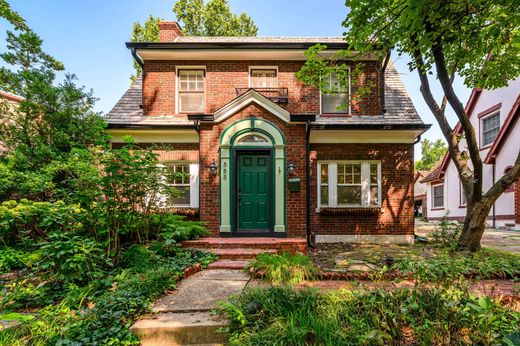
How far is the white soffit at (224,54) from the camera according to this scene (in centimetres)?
816

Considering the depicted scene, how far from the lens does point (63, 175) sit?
6.68 m

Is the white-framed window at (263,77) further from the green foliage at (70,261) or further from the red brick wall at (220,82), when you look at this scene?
the green foliage at (70,261)

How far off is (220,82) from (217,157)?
2.98 m

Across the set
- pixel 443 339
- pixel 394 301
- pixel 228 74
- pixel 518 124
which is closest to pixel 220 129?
pixel 228 74

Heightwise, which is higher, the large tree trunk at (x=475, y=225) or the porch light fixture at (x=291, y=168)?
the porch light fixture at (x=291, y=168)

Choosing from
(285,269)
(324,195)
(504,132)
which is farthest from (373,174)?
(504,132)

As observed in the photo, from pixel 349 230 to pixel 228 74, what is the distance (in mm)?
6311

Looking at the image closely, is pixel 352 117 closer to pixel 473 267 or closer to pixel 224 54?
pixel 224 54

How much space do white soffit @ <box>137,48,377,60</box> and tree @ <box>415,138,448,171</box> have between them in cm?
3744

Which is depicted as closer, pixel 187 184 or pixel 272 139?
pixel 272 139

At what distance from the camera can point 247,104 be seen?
6.98 m

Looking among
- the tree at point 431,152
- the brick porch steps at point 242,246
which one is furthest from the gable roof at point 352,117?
the tree at point 431,152

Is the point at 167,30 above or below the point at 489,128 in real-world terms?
above

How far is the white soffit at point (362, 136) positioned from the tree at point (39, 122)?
5.84 meters
